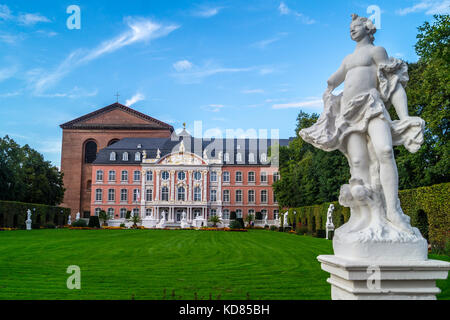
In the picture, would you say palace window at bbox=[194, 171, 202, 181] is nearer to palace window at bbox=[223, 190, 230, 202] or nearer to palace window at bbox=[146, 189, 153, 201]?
palace window at bbox=[223, 190, 230, 202]

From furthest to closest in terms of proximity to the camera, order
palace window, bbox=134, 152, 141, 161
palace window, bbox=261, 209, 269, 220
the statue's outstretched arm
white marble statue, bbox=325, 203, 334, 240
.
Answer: palace window, bbox=134, 152, 141, 161, palace window, bbox=261, 209, 269, 220, white marble statue, bbox=325, 203, 334, 240, the statue's outstretched arm

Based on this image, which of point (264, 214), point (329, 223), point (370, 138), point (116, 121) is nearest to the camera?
point (370, 138)

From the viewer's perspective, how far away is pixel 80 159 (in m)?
61.5

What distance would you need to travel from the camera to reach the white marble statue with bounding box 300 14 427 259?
3.64 meters

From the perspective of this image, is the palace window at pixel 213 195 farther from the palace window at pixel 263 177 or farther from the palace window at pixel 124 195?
the palace window at pixel 124 195

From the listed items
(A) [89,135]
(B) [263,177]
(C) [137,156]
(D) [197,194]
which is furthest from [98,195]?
(B) [263,177]

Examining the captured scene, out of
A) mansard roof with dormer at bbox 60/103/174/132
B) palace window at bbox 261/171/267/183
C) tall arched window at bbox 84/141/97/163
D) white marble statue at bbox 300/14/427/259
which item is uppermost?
mansard roof with dormer at bbox 60/103/174/132

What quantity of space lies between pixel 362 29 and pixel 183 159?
169ft

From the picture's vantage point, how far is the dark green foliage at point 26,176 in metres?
37.6

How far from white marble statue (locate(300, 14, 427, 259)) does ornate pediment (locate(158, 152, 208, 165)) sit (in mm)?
51034

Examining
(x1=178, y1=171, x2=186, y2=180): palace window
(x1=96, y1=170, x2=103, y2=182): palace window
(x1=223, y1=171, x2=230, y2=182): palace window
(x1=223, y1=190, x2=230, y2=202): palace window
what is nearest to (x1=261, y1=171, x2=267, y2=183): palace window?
(x1=223, y1=171, x2=230, y2=182): palace window

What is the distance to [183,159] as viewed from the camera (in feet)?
181

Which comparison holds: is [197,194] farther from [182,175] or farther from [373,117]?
[373,117]
